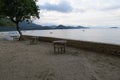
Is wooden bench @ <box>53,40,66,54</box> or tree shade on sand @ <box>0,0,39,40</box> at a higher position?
tree shade on sand @ <box>0,0,39,40</box>

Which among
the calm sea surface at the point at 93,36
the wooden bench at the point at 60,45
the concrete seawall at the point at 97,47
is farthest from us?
the calm sea surface at the point at 93,36

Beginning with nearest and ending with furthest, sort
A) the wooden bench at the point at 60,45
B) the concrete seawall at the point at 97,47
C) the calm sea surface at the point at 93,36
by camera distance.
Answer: the concrete seawall at the point at 97,47, the wooden bench at the point at 60,45, the calm sea surface at the point at 93,36

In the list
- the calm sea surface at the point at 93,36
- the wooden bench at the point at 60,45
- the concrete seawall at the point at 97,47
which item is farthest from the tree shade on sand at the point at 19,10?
the calm sea surface at the point at 93,36

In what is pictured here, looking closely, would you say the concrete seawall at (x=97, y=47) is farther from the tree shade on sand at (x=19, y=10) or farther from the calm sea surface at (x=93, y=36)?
the calm sea surface at (x=93, y=36)

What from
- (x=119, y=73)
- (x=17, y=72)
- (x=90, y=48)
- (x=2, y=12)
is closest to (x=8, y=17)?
(x=2, y=12)

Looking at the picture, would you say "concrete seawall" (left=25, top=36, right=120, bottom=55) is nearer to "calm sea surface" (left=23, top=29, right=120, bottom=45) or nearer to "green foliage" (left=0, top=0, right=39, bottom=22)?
"green foliage" (left=0, top=0, right=39, bottom=22)

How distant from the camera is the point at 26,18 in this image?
79.7 feet

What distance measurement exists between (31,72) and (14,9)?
17.2 meters

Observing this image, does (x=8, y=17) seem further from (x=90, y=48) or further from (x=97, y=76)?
(x=97, y=76)

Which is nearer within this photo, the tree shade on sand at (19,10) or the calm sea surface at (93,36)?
the tree shade on sand at (19,10)

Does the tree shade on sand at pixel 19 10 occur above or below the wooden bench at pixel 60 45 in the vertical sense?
above

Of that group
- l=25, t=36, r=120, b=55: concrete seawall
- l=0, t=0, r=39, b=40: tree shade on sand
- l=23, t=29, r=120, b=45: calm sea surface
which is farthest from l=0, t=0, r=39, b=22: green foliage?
l=23, t=29, r=120, b=45: calm sea surface

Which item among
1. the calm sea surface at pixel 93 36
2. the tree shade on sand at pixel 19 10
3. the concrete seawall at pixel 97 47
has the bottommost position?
the calm sea surface at pixel 93 36

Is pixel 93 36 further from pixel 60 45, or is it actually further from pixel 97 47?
pixel 97 47
